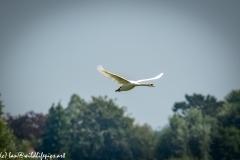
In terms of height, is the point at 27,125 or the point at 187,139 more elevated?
the point at 27,125

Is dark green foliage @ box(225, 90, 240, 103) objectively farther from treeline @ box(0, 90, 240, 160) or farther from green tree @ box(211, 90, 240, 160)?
green tree @ box(211, 90, 240, 160)

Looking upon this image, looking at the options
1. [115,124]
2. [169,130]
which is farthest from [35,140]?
[169,130]

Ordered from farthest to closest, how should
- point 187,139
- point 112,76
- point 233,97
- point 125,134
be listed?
point 233,97, point 125,134, point 187,139, point 112,76

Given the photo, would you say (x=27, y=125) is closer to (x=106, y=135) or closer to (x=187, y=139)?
(x=106, y=135)

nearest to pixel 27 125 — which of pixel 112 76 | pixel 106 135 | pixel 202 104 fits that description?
pixel 106 135

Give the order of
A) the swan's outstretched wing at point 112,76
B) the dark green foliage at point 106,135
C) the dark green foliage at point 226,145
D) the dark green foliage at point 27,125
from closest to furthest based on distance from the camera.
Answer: the swan's outstretched wing at point 112,76
the dark green foliage at point 226,145
the dark green foliage at point 106,135
the dark green foliage at point 27,125

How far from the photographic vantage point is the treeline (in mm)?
78812

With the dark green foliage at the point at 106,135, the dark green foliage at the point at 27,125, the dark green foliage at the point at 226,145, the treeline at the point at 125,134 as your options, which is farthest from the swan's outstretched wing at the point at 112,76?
the dark green foliage at the point at 27,125

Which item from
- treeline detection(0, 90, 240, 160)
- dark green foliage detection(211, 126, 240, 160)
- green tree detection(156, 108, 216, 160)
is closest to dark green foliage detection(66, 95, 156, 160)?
treeline detection(0, 90, 240, 160)

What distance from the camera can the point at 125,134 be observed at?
91125mm

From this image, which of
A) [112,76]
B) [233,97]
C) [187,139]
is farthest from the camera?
[233,97]

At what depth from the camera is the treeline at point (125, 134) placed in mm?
78812

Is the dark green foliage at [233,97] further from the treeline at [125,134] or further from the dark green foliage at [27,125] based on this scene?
the dark green foliage at [27,125]

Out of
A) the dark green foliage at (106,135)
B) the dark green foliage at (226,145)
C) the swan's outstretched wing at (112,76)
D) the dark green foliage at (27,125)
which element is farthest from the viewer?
the dark green foliage at (27,125)
